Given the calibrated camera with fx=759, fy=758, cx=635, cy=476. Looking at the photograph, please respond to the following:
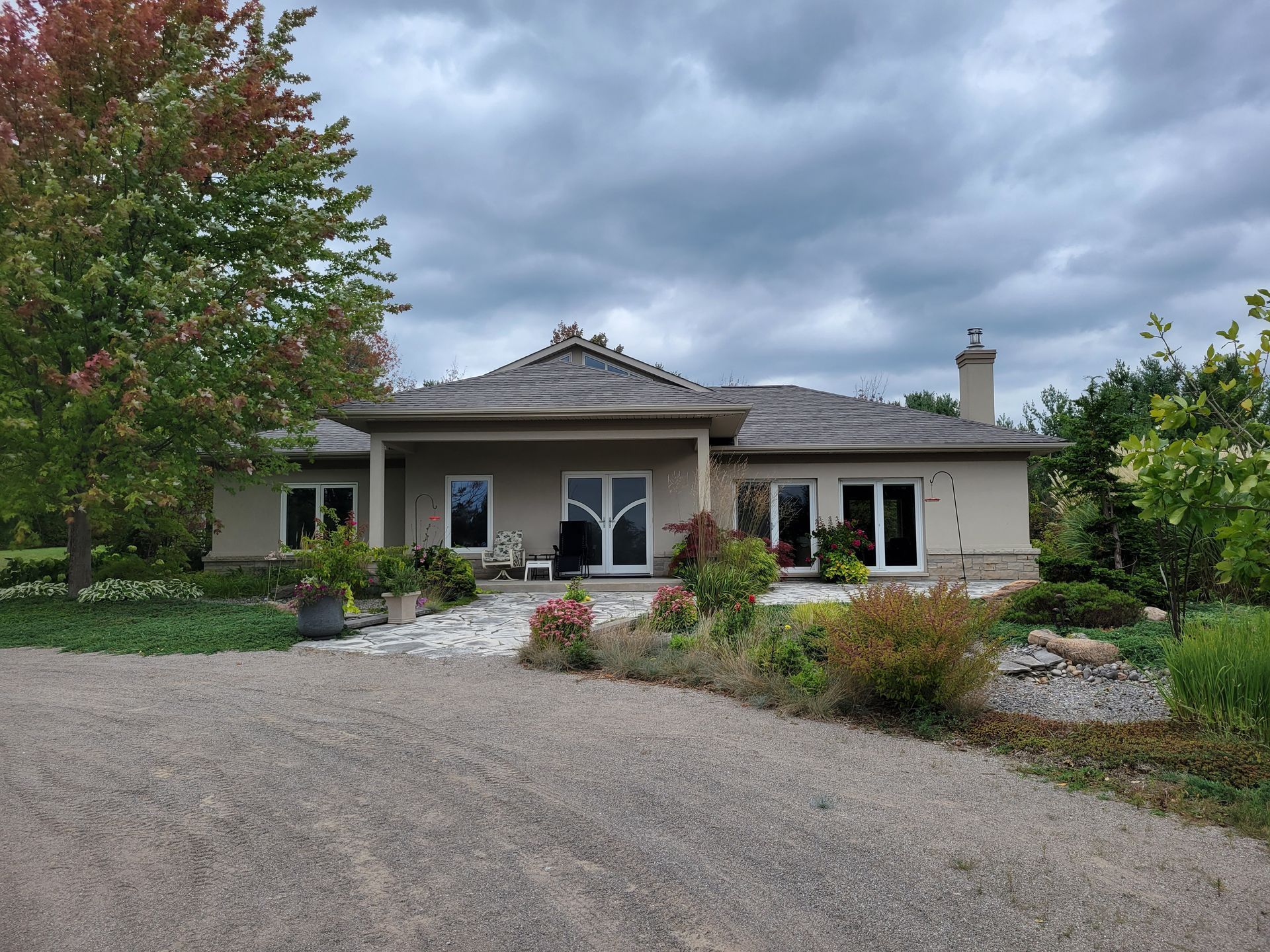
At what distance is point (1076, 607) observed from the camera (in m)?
7.45

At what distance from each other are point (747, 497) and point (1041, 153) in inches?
261

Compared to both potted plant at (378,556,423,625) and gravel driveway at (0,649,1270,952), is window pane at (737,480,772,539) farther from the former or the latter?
gravel driveway at (0,649,1270,952)

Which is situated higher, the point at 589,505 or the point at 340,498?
the point at 340,498

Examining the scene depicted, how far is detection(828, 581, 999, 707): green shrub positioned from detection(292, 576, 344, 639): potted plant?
18.0 ft

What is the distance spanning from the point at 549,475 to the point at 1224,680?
11.0m

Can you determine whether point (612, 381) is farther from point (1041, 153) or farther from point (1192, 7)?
point (1192, 7)

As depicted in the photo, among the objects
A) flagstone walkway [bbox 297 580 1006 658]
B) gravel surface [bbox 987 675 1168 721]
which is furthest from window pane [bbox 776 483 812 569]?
gravel surface [bbox 987 675 1168 721]

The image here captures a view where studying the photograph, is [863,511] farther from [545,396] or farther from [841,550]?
[545,396]

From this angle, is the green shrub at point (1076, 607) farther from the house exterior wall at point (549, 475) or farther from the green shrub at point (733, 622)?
the house exterior wall at point (549, 475)

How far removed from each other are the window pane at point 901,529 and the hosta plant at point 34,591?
13.7 m

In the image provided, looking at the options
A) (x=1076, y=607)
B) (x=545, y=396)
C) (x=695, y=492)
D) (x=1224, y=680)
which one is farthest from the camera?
(x=695, y=492)

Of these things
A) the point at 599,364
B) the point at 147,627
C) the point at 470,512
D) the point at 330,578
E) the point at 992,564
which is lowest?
the point at 147,627

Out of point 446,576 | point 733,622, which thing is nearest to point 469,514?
point 446,576

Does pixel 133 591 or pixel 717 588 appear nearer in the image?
pixel 717 588
